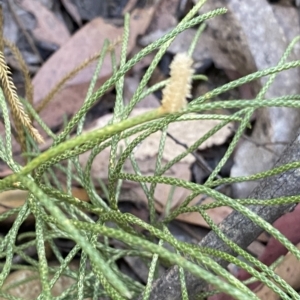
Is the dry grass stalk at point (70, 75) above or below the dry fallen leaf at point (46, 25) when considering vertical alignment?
below

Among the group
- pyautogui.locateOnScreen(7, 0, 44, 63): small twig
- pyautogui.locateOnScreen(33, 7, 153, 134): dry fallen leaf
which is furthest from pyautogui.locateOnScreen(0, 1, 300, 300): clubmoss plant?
pyautogui.locateOnScreen(7, 0, 44, 63): small twig

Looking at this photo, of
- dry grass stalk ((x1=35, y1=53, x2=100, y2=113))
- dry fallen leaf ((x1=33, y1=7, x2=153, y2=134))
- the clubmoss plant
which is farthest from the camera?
dry fallen leaf ((x1=33, y1=7, x2=153, y2=134))

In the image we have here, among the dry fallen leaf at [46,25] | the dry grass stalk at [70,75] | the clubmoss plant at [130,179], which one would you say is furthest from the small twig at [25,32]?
the clubmoss plant at [130,179]

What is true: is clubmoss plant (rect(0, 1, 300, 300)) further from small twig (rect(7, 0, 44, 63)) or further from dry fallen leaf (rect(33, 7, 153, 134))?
small twig (rect(7, 0, 44, 63))

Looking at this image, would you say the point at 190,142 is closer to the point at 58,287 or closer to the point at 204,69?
the point at 204,69

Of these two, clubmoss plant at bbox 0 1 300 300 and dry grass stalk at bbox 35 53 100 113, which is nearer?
clubmoss plant at bbox 0 1 300 300

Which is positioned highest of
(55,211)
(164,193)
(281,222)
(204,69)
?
(55,211)

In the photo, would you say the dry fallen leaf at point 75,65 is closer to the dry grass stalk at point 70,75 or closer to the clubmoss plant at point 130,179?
the dry grass stalk at point 70,75

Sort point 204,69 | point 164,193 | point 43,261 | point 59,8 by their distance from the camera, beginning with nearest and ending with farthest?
point 43,261
point 164,193
point 204,69
point 59,8

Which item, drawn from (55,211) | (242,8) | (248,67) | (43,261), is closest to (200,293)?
(43,261)

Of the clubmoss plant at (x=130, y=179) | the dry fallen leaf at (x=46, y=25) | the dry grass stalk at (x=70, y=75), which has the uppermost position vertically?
the dry fallen leaf at (x=46, y=25)

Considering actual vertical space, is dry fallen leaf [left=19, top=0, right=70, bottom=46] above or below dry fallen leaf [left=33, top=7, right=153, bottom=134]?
above
